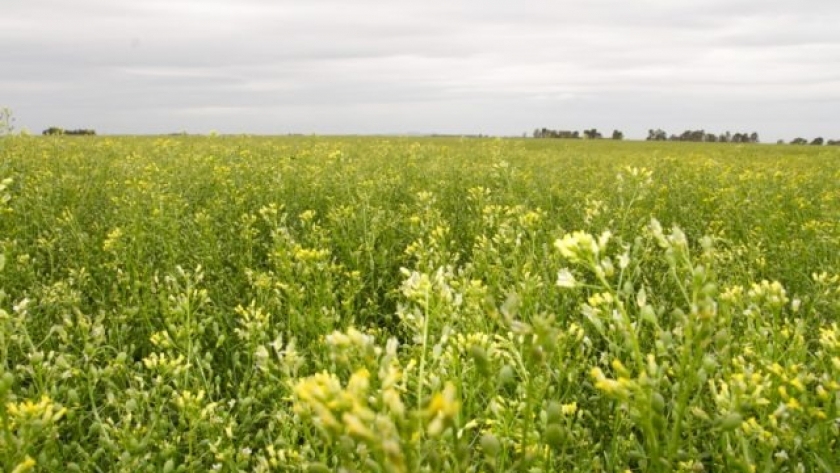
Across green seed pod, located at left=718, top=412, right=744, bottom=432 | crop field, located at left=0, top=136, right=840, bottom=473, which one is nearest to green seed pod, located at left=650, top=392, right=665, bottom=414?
crop field, located at left=0, top=136, right=840, bottom=473

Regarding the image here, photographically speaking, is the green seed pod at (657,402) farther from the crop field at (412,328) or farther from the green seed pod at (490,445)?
the green seed pod at (490,445)

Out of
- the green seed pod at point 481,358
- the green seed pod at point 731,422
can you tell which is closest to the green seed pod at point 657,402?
the green seed pod at point 731,422

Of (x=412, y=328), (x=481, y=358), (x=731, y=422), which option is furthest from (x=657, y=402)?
(x=412, y=328)

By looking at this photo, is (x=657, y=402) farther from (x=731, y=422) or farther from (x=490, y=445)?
(x=490, y=445)

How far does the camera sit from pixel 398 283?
15.0ft

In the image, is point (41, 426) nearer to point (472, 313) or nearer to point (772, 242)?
point (472, 313)

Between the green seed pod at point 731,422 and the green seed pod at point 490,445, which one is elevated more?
the green seed pod at point 490,445

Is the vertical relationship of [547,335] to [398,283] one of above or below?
above

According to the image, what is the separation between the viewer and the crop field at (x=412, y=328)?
1.42m

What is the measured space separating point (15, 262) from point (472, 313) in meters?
3.48

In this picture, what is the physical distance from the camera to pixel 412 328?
6.78 ft

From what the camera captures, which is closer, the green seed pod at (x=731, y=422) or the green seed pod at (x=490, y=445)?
the green seed pod at (x=490, y=445)

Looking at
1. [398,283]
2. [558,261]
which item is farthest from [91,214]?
[558,261]

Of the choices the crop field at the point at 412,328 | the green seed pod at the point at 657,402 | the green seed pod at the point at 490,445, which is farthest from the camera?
the crop field at the point at 412,328
